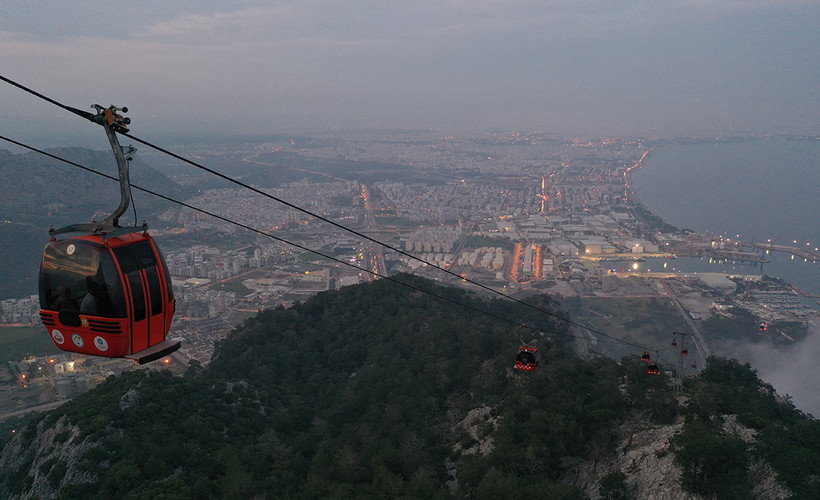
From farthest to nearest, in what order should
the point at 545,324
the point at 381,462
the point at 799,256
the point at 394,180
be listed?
1. the point at 394,180
2. the point at 799,256
3. the point at 545,324
4. the point at 381,462

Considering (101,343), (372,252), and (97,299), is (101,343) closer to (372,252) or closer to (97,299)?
(97,299)

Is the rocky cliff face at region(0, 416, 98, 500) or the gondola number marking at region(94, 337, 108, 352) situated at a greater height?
the gondola number marking at region(94, 337, 108, 352)

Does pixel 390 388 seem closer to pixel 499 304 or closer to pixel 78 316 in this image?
pixel 499 304

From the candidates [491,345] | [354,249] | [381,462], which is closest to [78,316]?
[381,462]

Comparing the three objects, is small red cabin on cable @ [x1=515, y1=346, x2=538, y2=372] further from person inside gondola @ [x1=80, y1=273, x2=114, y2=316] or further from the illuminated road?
the illuminated road

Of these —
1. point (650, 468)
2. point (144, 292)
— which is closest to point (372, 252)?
point (650, 468)

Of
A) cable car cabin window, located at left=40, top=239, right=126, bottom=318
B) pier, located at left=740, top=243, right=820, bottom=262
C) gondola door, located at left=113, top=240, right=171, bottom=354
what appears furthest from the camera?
pier, located at left=740, top=243, right=820, bottom=262

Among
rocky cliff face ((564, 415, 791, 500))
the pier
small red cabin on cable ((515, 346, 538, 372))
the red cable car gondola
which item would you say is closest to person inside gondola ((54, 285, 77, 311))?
the red cable car gondola
